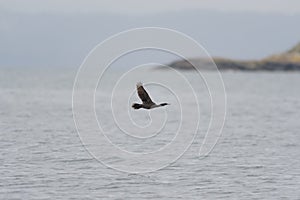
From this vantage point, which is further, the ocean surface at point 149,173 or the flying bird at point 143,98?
the flying bird at point 143,98

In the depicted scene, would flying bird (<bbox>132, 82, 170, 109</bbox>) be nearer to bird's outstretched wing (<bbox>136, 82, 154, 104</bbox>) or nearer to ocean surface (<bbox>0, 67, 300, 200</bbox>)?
bird's outstretched wing (<bbox>136, 82, 154, 104</bbox>)


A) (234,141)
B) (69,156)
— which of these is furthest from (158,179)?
(234,141)

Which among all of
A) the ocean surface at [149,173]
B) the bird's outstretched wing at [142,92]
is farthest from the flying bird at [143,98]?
the ocean surface at [149,173]

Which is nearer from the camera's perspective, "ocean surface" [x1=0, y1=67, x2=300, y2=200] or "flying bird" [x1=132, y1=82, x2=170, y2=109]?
"ocean surface" [x1=0, y1=67, x2=300, y2=200]

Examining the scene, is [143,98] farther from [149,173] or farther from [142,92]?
[149,173]

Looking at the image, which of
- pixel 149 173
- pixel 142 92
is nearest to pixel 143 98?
pixel 142 92

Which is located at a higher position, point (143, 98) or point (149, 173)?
point (143, 98)

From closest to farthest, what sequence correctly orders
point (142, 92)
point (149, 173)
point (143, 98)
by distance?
1. point (142, 92)
2. point (143, 98)
3. point (149, 173)

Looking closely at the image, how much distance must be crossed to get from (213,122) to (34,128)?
14.7m

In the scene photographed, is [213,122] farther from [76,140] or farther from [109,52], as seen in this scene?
[109,52]

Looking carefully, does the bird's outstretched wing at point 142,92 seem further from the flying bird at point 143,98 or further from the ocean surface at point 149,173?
the ocean surface at point 149,173

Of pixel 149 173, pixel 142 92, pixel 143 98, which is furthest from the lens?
pixel 149 173

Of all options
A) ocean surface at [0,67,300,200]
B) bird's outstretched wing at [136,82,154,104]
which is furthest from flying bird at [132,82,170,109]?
ocean surface at [0,67,300,200]

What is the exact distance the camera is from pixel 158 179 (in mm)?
29812
